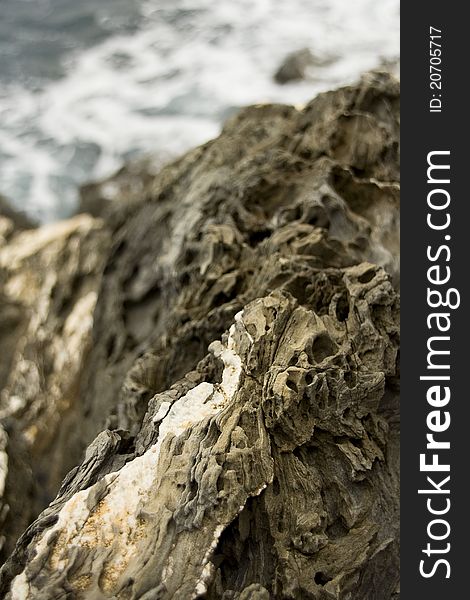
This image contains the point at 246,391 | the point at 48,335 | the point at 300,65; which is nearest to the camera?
the point at 246,391

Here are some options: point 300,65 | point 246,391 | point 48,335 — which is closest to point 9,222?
point 48,335

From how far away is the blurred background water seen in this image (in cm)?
1145

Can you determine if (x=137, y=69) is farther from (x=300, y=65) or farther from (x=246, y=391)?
(x=246, y=391)

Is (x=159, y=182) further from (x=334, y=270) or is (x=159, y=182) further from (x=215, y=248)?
(x=334, y=270)

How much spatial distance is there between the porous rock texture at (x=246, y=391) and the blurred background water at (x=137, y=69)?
5.48 m

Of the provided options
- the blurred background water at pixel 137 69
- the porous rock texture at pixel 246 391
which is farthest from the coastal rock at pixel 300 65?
the porous rock texture at pixel 246 391

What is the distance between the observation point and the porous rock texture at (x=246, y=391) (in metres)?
2.81

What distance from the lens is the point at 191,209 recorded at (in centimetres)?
546

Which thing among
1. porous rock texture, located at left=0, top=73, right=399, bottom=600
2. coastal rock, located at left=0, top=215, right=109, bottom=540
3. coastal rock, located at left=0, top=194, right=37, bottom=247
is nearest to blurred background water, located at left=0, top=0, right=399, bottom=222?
coastal rock, located at left=0, top=194, right=37, bottom=247

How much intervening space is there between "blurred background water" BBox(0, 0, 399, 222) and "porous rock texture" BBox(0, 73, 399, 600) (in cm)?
548

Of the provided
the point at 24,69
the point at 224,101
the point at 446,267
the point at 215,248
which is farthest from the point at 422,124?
the point at 24,69

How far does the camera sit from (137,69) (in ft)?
42.2

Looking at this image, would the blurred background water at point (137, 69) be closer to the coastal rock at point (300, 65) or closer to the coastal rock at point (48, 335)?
the coastal rock at point (300, 65)

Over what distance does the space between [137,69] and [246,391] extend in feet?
36.6
